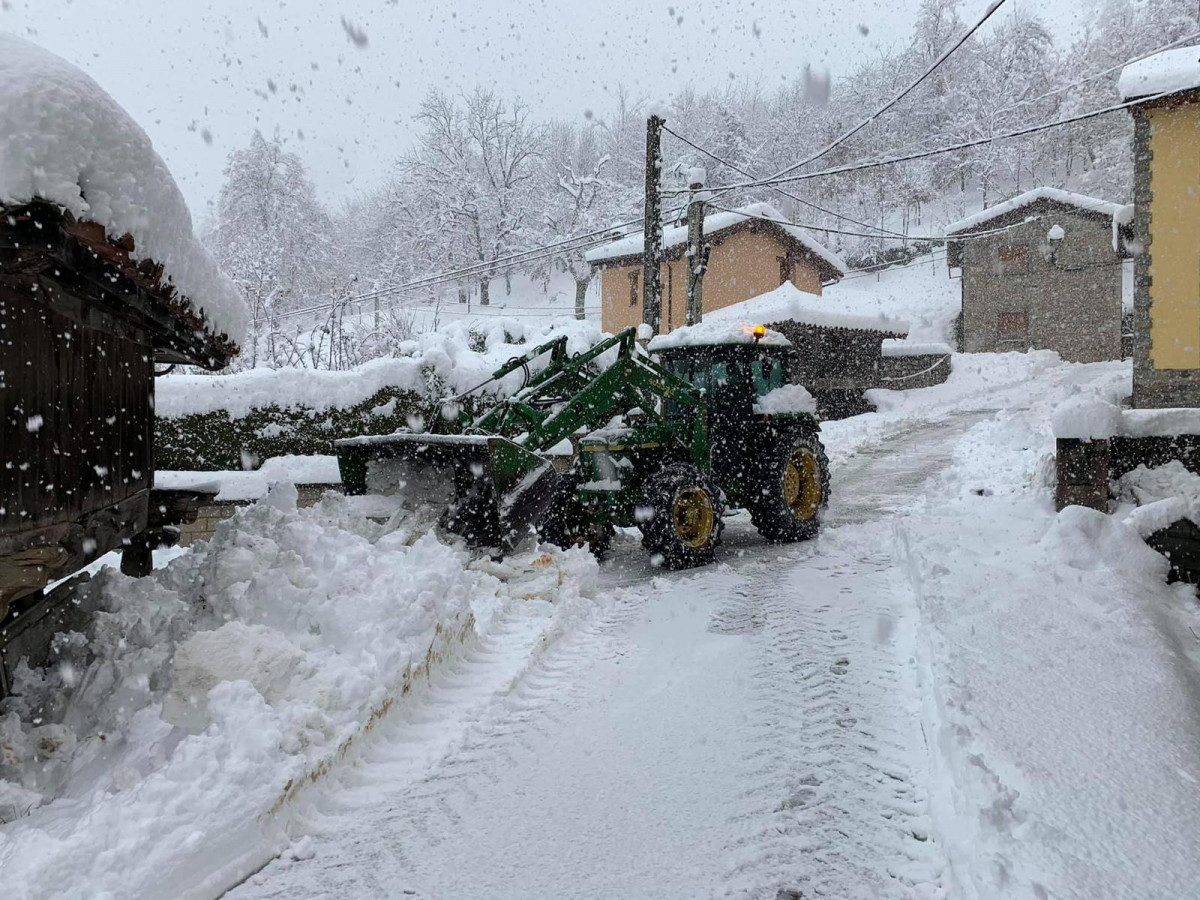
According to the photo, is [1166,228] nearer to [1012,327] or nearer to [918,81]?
[918,81]

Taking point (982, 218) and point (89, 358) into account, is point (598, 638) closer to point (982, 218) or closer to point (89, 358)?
point (89, 358)

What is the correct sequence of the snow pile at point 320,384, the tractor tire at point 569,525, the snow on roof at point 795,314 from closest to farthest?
the tractor tire at point 569,525 < the snow pile at point 320,384 < the snow on roof at point 795,314

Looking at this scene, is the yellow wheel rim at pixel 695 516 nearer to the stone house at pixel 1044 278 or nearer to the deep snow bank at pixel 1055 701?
the deep snow bank at pixel 1055 701

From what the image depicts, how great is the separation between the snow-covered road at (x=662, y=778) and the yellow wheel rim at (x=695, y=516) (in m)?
1.96

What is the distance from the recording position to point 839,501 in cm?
1145

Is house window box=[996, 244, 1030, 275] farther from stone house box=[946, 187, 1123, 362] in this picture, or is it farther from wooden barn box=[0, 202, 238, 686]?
wooden barn box=[0, 202, 238, 686]

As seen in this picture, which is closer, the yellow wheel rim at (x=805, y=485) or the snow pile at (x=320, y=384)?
the yellow wheel rim at (x=805, y=485)

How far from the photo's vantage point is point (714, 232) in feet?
103

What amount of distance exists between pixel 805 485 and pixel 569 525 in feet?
10.3

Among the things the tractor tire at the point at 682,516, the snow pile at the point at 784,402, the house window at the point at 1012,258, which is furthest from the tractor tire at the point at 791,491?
the house window at the point at 1012,258

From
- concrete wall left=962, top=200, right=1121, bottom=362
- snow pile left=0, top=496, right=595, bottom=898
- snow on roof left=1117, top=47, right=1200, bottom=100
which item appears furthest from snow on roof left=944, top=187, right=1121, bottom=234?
snow pile left=0, top=496, right=595, bottom=898

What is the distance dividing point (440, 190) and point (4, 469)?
50111 millimetres

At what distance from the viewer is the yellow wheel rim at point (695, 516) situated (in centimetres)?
807

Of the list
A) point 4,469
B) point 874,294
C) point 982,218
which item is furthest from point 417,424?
point 874,294
